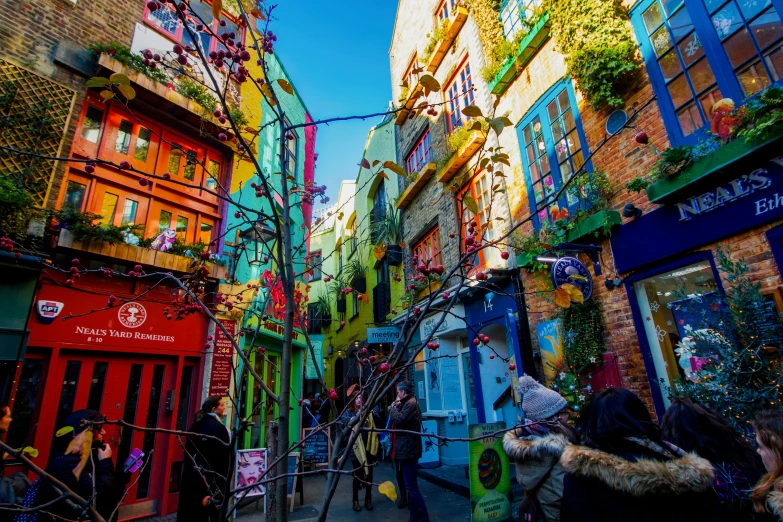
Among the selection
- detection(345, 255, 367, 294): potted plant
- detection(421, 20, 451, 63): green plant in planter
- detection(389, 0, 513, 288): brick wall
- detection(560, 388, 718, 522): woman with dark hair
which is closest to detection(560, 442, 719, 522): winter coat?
detection(560, 388, 718, 522): woman with dark hair

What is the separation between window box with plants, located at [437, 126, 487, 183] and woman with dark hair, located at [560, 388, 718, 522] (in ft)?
23.7

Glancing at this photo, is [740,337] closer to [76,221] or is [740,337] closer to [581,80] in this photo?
[581,80]

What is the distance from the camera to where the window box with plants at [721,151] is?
3.62 meters

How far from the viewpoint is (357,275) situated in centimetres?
1641

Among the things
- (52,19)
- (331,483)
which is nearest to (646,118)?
(331,483)

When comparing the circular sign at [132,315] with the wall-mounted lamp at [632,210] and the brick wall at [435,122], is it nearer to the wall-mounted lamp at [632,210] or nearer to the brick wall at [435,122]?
the brick wall at [435,122]

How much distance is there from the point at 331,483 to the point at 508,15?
9.39 metres

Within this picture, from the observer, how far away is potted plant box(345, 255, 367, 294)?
1572cm

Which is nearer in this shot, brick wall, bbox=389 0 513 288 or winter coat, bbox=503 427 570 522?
winter coat, bbox=503 427 570 522

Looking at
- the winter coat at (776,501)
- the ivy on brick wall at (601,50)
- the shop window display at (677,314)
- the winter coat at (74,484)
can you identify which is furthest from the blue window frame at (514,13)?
the winter coat at (74,484)

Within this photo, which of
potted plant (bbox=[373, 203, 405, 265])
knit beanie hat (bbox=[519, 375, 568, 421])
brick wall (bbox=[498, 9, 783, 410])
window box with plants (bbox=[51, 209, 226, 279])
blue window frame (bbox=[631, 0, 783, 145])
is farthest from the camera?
potted plant (bbox=[373, 203, 405, 265])

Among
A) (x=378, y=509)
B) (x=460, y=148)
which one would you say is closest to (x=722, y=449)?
(x=378, y=509)

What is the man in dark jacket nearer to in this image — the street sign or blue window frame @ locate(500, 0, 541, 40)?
the street sign

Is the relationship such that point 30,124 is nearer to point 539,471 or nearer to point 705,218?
point 539,471
